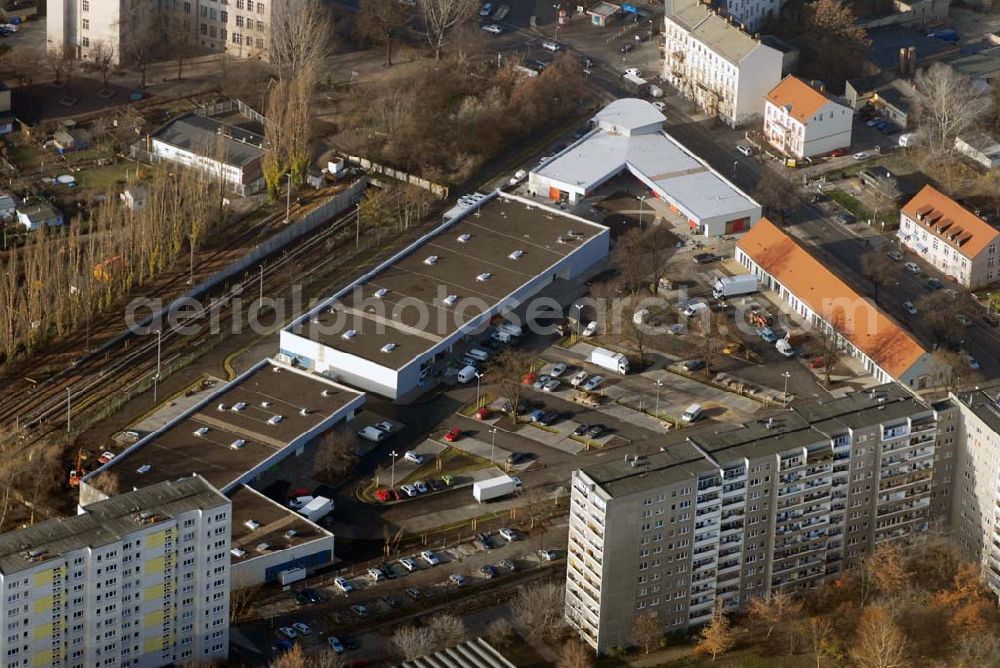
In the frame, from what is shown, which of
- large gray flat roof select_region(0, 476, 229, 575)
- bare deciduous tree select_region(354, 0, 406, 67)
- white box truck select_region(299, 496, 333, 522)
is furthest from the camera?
bare deciduous tree select_region(354, 0, 406, 67)

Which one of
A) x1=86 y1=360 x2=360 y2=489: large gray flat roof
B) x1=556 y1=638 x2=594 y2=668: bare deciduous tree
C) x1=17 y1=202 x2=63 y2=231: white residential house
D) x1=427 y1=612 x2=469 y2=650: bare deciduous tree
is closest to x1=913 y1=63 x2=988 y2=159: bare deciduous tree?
x1=86 y1=360 x2=360 y2=489: large gray flat roof

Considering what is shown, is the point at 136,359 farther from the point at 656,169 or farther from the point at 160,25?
the point at 160,25

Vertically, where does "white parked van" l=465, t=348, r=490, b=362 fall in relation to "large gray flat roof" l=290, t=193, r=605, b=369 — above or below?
below

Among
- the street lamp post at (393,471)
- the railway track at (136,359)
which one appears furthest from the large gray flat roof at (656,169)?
the street lamp post at (393,471)

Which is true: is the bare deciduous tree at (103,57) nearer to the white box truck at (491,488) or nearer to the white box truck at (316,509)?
the white box truck at (316,509)

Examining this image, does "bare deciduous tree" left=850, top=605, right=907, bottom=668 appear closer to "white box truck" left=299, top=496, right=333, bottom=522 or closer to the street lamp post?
the street lamp post

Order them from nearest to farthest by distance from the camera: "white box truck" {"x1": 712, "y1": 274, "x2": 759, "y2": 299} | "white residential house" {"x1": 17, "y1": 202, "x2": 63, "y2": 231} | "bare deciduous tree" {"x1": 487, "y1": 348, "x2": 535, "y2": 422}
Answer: "bare deciduous tree" {"x1": 487, "y1": 348, "x2": 535, "y2": 422}
"white box truck" {"x1": 712, "y1": 274, "x2": 759, "y2": 299}
"white residential house" {"x1": 17, "y1": 202, "x2": 63, "y2": 231}

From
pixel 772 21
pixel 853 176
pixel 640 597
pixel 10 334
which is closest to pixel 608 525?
pixel 640 597
